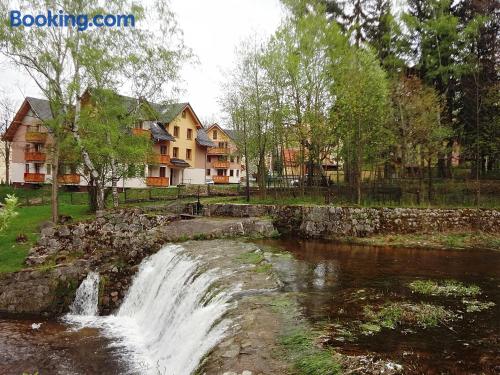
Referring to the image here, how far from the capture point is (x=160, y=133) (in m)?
43.9

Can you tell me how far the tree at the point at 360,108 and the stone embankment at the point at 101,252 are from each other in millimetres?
8118

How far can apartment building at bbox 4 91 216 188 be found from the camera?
40.4 meters

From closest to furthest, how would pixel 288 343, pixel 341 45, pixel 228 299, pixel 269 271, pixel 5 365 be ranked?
1. pixel 288 343
2. pixel 228 299
3. pixel 5 365
4. pixel 269 271
5. pixel 341 45

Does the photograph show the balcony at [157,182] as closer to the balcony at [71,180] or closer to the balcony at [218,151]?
the balcony at [71,180]

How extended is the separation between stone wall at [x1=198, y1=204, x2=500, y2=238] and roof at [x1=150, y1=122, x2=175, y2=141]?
24301 mm

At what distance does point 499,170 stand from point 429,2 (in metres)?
14.8

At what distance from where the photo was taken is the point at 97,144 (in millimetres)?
21406

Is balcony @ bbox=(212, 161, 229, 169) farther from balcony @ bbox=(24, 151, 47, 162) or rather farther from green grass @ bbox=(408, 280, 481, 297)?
green grass @ bbox=(408, 280, 481, 297)

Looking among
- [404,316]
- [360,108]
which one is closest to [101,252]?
[404,316]

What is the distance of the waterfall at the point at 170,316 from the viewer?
8.57 metres

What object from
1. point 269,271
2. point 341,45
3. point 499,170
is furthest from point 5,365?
point 499,170

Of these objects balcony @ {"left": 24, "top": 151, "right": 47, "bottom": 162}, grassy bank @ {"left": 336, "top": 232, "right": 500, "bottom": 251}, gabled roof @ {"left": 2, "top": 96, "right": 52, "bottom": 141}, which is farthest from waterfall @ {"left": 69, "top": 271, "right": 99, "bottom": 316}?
gabled roof @ {"left": 2, "top": 96, "right": 52, "bottom": 141}

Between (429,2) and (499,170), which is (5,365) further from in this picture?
(429,2)

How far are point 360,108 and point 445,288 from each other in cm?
1381
